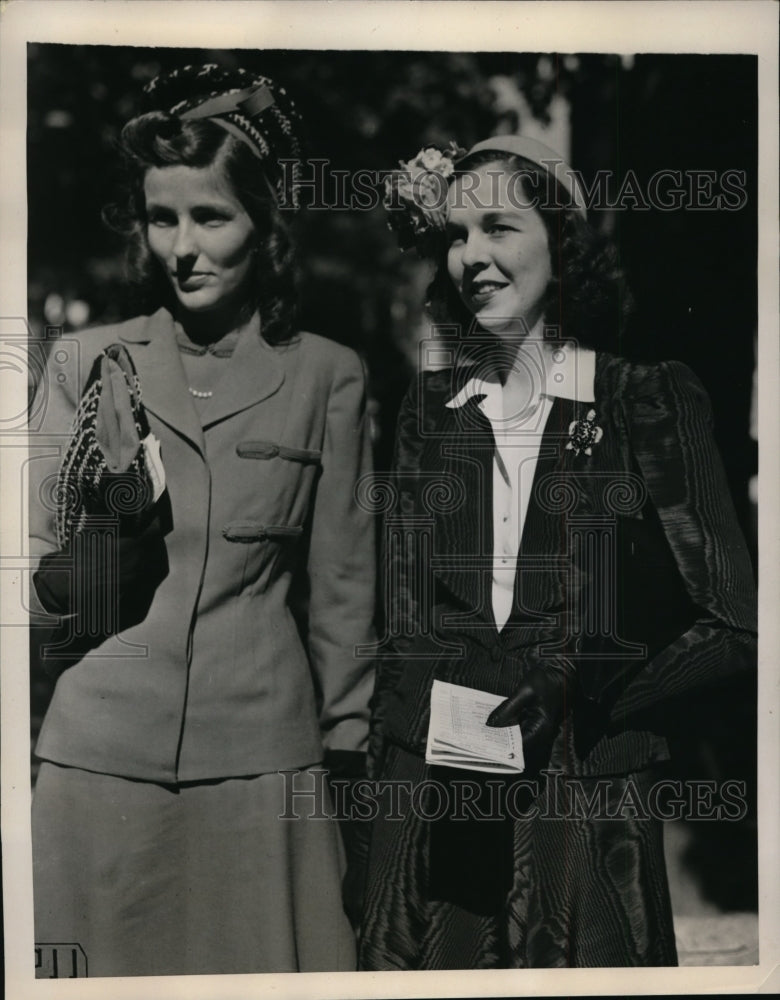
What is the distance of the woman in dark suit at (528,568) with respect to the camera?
362 centimetres

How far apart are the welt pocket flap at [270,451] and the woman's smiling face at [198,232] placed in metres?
0.46

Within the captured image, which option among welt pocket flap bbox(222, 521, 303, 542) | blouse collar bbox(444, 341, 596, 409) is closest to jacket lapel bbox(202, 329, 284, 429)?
welt pocket flap bbox(222, 521, 303, 542)

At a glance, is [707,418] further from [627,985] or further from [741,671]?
[627,985]

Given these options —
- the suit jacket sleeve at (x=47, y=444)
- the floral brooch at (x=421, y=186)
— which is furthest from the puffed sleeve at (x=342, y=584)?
the suit jacket sleeve at (x=47, y=444)

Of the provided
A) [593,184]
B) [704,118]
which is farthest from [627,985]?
[704,118]

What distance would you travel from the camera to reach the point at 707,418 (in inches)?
145

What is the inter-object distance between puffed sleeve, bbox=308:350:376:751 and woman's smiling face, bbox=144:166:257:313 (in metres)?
0.44

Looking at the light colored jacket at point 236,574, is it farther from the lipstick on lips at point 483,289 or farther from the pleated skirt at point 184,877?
the lipstick on lips at point 483,289

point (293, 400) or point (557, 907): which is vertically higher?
point (293, 400)

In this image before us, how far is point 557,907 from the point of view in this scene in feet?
12.0

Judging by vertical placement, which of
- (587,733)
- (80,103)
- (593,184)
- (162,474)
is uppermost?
(80,103)

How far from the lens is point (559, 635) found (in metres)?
3.63

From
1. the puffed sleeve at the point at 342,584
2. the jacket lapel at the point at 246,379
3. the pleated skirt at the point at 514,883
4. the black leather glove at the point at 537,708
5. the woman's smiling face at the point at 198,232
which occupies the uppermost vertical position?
the woman's smiling face at the point at 198,232

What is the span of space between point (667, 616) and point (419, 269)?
1.31m
